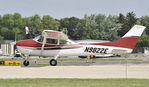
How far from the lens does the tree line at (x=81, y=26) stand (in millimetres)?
86125

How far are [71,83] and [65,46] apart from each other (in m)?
11.2

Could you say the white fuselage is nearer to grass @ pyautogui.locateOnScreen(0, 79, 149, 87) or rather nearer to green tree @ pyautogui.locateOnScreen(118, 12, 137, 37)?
grass @ pyautogui.locateOnScreen(0, 79, 149, 87)

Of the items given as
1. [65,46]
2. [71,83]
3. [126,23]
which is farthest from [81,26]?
[71,83]

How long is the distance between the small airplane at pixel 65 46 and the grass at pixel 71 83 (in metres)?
9.75

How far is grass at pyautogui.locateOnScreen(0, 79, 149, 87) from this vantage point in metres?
12.6

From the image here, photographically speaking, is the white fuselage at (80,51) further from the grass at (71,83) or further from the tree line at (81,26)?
the tree line at (81,26)

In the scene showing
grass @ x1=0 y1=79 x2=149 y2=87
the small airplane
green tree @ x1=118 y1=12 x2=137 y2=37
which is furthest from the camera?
green tree @ x1=118 y1=12 x2=137 y2=37

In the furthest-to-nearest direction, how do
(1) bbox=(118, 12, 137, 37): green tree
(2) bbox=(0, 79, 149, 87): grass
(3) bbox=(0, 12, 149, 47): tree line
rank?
(1) bbox=(118, 12, 137, 37): green tree, (3) bbox=(0, 12, 149, 47): tree line, (2) bbox=(0, 79, 149, 87): grass

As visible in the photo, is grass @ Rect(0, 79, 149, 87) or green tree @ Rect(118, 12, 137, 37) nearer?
grass @ Rect(0, 79, 149, 87)

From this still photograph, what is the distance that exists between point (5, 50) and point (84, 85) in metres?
65.4

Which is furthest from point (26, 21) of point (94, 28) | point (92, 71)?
point (92, 71)

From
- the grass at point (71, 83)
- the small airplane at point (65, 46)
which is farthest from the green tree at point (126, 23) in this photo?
the grass at point (71, 83)

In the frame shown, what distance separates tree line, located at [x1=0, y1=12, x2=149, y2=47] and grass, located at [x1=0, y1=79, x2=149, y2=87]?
55435mm

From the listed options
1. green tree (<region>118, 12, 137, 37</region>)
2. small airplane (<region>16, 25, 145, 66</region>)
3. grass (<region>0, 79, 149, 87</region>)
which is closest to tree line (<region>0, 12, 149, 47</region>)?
green tree (<region>118, 12, 137, 37</region>)
